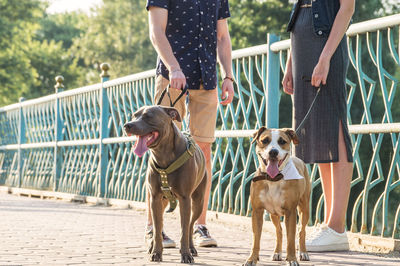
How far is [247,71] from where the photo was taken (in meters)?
8.37

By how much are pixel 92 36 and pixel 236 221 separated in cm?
5189

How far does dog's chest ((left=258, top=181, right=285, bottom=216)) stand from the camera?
4.61 meters

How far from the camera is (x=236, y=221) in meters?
7.91

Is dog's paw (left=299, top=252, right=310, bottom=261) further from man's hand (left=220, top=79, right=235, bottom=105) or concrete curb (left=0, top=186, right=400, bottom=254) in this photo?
man's hand (left=220, top=79, right=235, bottom=105)

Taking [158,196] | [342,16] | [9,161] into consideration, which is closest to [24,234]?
[158,196]

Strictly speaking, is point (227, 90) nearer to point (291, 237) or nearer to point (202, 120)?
point (202, 120)

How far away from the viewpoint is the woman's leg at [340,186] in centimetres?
546

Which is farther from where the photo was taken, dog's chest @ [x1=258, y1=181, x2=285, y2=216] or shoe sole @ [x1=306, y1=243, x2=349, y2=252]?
shoe sole @ [x1=306, y1=243, x2=349, y2=252]

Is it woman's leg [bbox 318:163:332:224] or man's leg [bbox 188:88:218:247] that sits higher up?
man's leg [bbox 188:88:218:247]

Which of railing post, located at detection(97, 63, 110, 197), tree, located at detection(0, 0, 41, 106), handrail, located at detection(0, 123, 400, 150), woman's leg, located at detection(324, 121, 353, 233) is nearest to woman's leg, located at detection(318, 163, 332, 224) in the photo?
woman's leg, located at detection(324, 121, 353, 233)

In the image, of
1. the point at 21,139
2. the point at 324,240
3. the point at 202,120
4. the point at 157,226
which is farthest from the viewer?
the point at 21,139

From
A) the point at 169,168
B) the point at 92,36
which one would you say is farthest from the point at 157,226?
the point at 92,36

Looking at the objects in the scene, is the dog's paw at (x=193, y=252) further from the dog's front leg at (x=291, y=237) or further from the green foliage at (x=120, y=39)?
the green foliage at (x=120, y=39)

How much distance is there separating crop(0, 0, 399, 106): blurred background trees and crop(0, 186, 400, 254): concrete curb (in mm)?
18176
